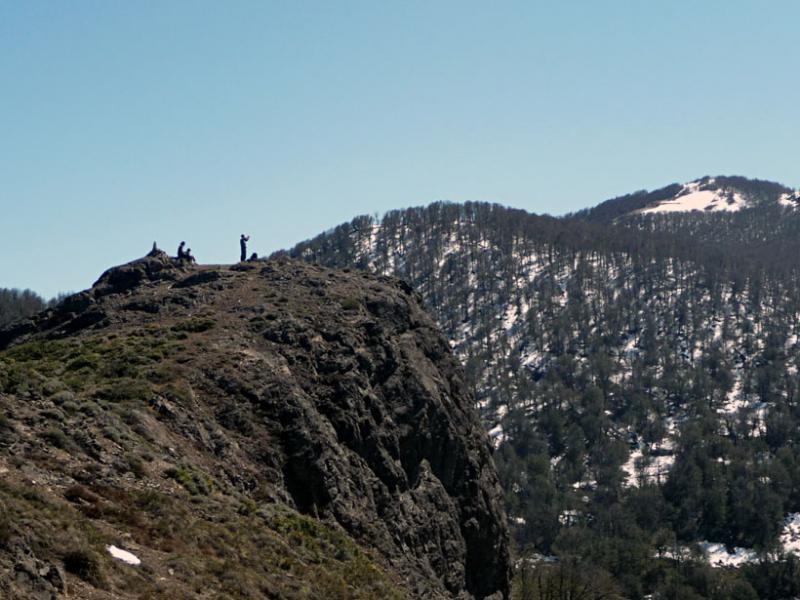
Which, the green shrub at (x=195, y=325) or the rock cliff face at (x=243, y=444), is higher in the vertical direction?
the green shrub at (x=195, y=325)

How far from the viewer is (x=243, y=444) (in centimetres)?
3234

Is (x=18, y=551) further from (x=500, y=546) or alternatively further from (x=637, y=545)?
(x=637, y=545)

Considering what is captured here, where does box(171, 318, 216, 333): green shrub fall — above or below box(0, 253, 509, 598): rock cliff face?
above

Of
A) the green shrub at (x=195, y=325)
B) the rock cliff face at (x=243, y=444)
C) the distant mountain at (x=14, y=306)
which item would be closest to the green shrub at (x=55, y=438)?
the rock cliff face at (x=243, y=444)

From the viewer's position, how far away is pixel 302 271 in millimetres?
48812

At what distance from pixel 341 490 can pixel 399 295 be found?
16.1 m

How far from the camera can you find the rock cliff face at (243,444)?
65.8ft

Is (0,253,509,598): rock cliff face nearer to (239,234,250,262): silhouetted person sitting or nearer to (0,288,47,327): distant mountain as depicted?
(239,234,250,262): silhouetted person sitting

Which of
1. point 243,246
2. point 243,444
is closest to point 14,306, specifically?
point 243,246

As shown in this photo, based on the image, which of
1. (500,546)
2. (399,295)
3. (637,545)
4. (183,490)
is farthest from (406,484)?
(637,545)

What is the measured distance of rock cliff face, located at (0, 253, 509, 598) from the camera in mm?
20062

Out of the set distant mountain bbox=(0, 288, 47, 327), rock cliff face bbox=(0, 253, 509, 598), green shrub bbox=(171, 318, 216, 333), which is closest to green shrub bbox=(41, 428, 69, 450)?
rock cliff face bbox=(0, 253, 509, 598)

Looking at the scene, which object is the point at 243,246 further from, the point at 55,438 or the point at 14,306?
the point at 14,306

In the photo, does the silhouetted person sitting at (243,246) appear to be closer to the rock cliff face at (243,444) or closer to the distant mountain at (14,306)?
the rock cliff face at (243,444)
